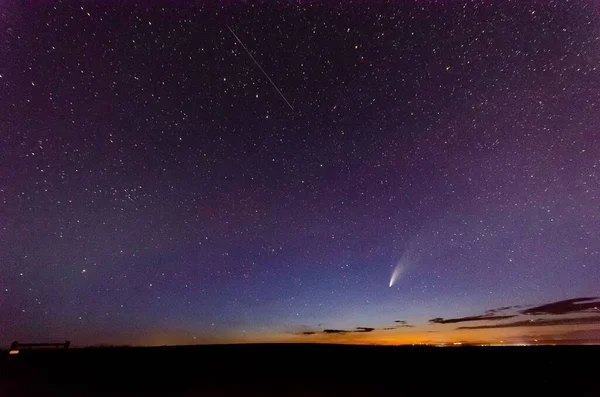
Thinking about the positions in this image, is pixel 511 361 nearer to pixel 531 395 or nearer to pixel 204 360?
pixel 531 395

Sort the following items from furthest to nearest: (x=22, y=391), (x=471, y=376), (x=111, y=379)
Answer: (x=471, y=376) < (x=111, y=379) < (x=22, y=391)

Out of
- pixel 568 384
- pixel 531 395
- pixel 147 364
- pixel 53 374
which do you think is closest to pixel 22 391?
pixel 53 374

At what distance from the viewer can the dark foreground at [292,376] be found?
292 inches

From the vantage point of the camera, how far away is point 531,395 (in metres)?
7.56

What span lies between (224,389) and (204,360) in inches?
71.8

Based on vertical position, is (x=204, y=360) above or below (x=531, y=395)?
above

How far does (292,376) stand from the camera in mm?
8430

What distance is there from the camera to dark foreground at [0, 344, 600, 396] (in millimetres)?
7418

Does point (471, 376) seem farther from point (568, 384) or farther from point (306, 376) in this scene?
point (306, 376)

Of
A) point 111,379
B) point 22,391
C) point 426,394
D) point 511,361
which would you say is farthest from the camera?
point 511,361

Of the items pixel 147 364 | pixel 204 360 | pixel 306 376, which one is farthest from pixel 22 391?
pixel 306 376

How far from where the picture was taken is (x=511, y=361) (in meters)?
10.6

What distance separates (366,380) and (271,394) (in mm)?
2275

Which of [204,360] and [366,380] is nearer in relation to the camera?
[366,380]
